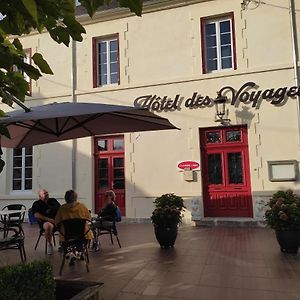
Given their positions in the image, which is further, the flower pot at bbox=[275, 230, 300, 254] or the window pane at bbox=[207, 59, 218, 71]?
the window pane at bbox=[207, 59, 218, 71]

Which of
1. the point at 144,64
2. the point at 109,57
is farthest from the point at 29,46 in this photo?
the point at 144,64

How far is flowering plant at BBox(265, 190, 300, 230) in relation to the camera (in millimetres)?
5977

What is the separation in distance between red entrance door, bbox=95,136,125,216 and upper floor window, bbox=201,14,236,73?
3.70 metres

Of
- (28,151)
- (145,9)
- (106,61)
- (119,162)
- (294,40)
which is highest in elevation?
(145,9)

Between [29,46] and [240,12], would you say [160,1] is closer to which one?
[240,12]

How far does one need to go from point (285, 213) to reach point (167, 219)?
2124 millimetres

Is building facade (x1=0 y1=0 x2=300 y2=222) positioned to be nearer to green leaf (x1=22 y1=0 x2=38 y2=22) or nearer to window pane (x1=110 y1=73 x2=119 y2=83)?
window pane (x1=110 y1=73 x2=119 y2=83)

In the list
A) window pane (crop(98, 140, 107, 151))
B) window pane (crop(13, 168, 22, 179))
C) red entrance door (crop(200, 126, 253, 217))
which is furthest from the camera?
window pane (crop(13, 168, 22, 179))

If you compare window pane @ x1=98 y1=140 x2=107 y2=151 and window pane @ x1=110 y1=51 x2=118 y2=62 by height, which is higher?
window pane @ x1=110 y1=51 x2=118 y2=62

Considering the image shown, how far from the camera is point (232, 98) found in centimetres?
1012

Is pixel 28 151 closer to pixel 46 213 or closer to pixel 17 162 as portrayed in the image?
pixel 17 162

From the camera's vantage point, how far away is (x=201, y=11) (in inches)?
423

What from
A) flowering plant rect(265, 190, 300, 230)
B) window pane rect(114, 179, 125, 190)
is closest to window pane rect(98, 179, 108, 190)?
window pane rect(114, 179, 125, 190)

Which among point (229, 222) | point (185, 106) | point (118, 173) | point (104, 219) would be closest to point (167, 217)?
point (104, 219)
